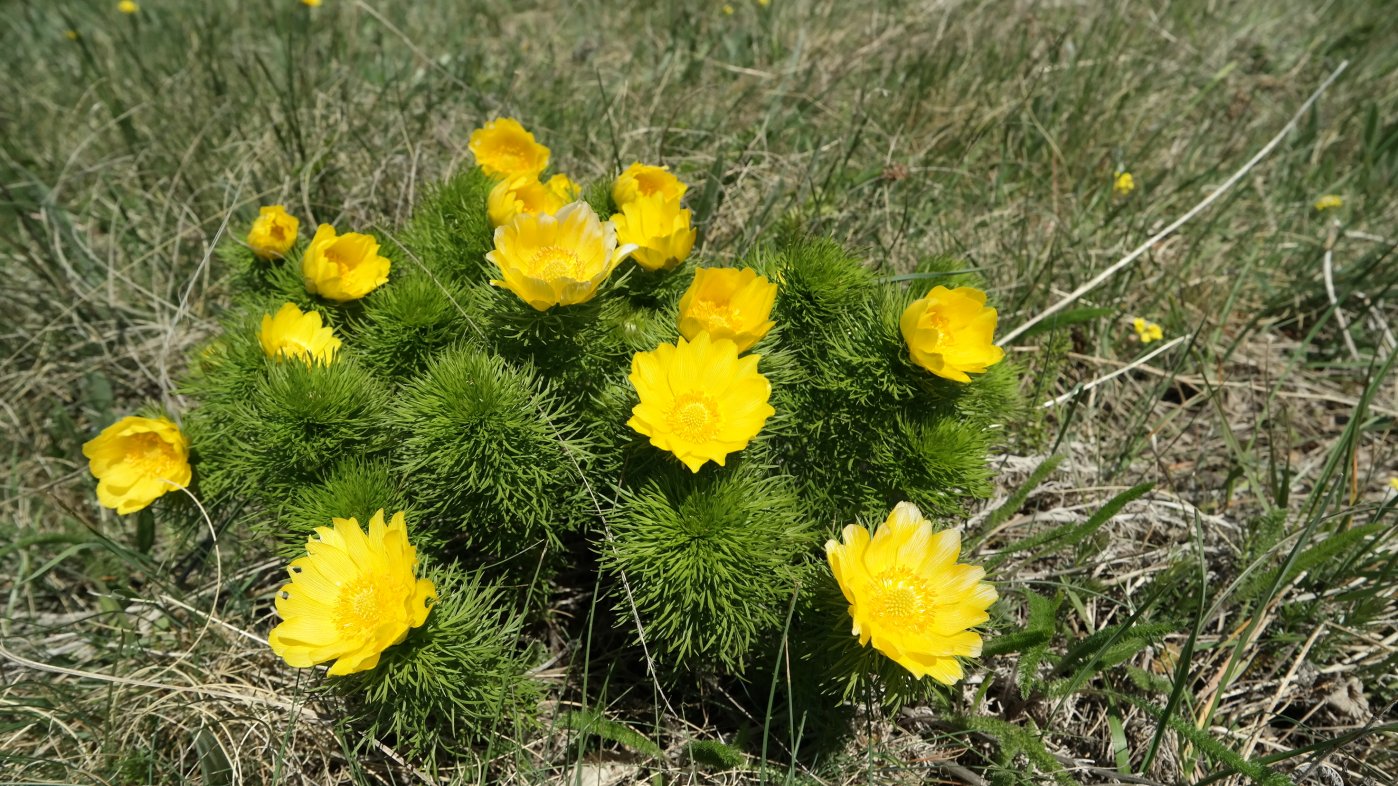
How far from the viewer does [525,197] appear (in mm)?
1916

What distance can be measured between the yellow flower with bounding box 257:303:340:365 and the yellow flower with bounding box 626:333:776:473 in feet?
2.12

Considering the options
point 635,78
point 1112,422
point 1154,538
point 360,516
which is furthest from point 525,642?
point 635,78

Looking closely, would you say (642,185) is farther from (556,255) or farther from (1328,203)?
(1328,203)

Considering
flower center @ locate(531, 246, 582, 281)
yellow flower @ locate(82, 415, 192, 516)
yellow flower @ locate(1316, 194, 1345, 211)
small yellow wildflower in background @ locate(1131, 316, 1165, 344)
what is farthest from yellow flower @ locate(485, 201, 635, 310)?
yellow flower @ locate(1316, 194, 1345, 211)

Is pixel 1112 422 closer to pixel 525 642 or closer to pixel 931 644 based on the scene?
pixel 931 644

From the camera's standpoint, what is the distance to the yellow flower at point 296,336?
1.69 m

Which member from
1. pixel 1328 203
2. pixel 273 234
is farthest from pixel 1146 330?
pixel 273 234

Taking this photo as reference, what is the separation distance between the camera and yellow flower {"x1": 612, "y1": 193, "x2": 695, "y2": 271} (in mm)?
1758

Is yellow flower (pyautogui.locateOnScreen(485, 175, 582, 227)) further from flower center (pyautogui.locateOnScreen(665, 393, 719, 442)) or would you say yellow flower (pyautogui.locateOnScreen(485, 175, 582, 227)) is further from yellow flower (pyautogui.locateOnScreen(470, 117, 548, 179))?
flower center (pyautogui.locateOnScreen(665, 393, 719, 442))

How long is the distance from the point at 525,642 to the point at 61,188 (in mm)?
2649

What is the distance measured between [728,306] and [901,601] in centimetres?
60

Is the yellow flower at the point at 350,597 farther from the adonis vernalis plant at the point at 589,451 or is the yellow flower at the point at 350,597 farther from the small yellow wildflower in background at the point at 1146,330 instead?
the small yellow wildflower in background at the point at 1146,330

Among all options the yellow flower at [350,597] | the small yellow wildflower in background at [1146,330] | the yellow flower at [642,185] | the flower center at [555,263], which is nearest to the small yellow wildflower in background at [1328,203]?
the small yellow wildflower in background at [1146,330]

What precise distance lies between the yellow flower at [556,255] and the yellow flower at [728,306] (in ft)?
0.49
